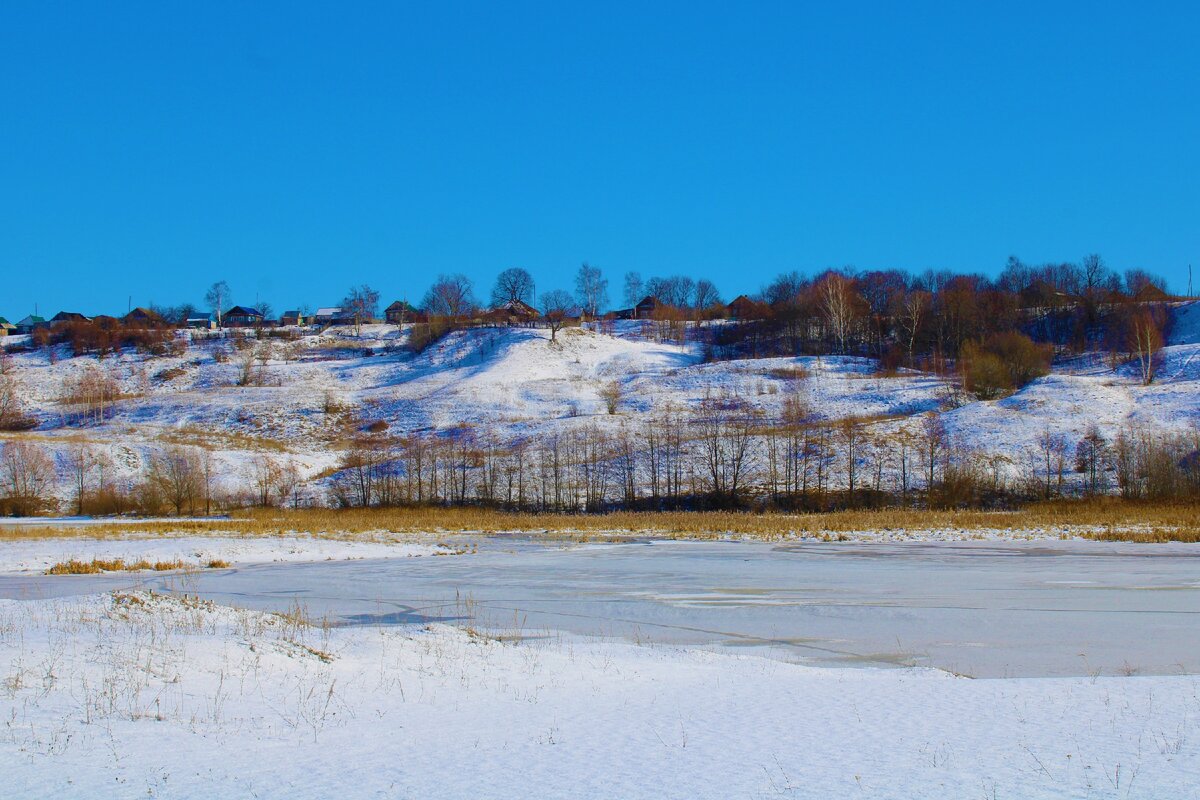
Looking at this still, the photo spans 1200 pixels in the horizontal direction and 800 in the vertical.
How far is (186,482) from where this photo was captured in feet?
187

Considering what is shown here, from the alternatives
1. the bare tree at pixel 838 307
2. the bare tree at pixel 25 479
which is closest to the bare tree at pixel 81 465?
the bare tree at pixel 25 479

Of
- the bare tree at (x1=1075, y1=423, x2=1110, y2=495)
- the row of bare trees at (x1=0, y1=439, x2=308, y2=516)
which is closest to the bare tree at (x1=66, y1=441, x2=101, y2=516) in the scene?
the row of bare trees at (x1=0, y1=439, x2=308, y2=516)

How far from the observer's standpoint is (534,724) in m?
8.61

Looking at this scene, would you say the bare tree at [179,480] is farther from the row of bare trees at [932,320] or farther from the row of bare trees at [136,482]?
the row of bare trees at [932,320]

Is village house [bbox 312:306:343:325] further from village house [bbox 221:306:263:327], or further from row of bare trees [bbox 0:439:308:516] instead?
row of bare trees [bbox 0:439:308:516]

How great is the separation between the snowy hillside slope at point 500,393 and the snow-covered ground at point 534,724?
53.4 metres

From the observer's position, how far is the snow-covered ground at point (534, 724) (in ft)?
21.6

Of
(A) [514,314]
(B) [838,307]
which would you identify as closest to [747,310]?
(B) [838,307]

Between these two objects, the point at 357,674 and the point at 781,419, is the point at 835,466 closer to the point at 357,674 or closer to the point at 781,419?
the point at 781,419

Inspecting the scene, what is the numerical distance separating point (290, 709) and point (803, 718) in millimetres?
5415

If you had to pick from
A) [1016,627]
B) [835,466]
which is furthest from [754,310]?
[1016,627]

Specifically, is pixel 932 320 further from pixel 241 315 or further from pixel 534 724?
pixel 241 315

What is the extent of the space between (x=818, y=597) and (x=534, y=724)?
11292mm

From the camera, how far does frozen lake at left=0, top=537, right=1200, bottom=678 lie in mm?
13172
